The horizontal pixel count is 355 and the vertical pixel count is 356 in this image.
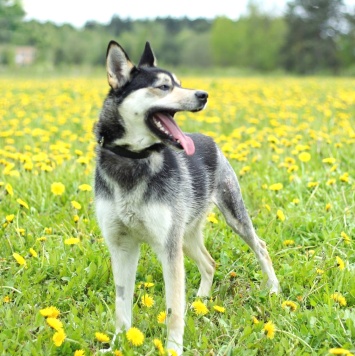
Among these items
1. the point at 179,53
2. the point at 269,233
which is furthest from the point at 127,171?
the point at 179,53

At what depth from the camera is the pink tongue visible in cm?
296

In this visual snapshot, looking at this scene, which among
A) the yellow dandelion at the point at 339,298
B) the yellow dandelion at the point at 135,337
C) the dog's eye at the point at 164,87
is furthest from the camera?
the yellow dandelion at the point at 339,298

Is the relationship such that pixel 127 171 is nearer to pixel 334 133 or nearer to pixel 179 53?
pixel 334 133

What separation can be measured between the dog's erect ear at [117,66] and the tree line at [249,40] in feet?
116

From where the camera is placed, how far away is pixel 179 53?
7056 cm

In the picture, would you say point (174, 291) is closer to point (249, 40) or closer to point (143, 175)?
point (143, 175)

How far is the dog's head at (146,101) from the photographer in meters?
2.99

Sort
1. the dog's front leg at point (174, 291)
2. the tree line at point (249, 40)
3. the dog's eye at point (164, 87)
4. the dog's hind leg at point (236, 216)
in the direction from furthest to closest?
the tree line at point (249, 40), the dog's hind leg at point (236, 216), the dog's eye at point (164, 87), the dog's front leg at point (174, 291)

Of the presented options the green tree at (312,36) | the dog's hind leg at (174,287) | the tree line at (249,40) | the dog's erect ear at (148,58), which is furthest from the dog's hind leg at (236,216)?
the green tree at (312,36)

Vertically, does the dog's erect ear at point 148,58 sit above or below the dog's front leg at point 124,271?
above

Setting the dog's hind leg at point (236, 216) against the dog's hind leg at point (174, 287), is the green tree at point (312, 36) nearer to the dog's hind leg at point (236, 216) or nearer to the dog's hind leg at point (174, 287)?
the dog's hind leg at point (236, 216)

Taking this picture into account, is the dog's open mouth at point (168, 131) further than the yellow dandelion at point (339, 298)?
No

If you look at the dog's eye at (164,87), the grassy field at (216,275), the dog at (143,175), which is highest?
the dog's eye at (164,87)

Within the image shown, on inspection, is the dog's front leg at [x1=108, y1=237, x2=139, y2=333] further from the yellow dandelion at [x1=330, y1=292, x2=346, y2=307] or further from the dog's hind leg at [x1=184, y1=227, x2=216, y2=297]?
the yellow dandelion at [x1=330, y1=292, x2=346, y2=307]
